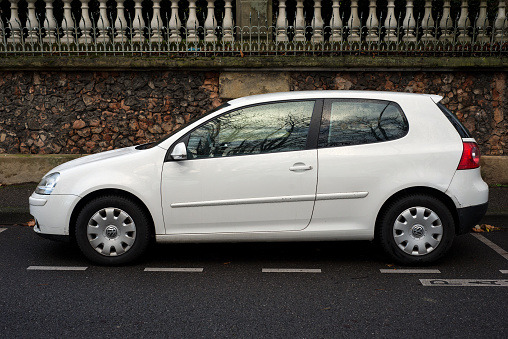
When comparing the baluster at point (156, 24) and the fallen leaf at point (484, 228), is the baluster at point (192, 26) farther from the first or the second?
the fallen leaf at point (484, 228)

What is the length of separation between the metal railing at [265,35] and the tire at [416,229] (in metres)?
3.99

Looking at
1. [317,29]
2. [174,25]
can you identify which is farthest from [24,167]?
[317,29]

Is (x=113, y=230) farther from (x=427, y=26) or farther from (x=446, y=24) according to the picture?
(x=446, y=24)

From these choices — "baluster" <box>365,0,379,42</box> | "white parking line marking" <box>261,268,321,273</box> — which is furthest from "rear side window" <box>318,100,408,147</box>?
"baluster" <box>365,0,379,42</box>

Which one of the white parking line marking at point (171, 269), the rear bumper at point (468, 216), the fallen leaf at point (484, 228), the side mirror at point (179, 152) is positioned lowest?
the fallen leaf at point (484, 228)

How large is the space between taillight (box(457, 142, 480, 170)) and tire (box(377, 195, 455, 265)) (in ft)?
1.31

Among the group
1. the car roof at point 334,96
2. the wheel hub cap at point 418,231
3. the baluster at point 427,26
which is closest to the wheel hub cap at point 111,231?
the car roof at point 334,96

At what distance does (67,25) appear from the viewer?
28.7 feet

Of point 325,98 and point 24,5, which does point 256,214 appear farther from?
point 24,5

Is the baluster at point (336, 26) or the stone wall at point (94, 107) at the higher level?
the baluster at point (336, 26)

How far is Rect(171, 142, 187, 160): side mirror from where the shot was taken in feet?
16.6

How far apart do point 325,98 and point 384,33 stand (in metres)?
3.97

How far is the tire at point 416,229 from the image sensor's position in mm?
5082

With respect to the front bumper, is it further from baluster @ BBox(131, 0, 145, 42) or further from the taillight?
baluster @ BBox(131, 0, 145, 42)
